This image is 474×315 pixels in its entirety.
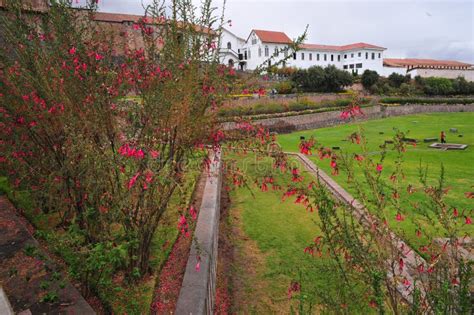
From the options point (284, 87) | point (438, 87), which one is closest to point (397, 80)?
point (438, 87)

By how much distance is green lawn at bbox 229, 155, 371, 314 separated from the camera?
4.00 meters

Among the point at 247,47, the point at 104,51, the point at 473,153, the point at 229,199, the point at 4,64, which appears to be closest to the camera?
the point at 104,51

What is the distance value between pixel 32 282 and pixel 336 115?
2931 centimetres

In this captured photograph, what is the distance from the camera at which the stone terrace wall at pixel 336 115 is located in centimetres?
2680

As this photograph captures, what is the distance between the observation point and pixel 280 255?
17.6ft

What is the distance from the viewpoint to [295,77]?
4397 cm

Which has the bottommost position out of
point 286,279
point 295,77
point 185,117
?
point 286,279

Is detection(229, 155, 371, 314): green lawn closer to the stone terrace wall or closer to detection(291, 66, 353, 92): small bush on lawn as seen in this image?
the stone terrace wall

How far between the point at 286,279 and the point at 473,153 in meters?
12.2

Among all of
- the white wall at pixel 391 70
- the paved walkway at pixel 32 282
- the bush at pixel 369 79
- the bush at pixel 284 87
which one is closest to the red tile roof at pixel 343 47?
the white wall at pixel 391 70

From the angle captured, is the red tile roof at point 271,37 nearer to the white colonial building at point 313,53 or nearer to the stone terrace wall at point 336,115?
the white colonial building at point 313,53

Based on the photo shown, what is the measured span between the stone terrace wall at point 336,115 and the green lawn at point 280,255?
1613 centimetres

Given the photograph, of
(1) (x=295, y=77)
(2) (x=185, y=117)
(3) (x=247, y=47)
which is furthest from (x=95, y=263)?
(3) (x=247, y=47)

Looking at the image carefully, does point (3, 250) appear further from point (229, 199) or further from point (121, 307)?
point (229, 199)
